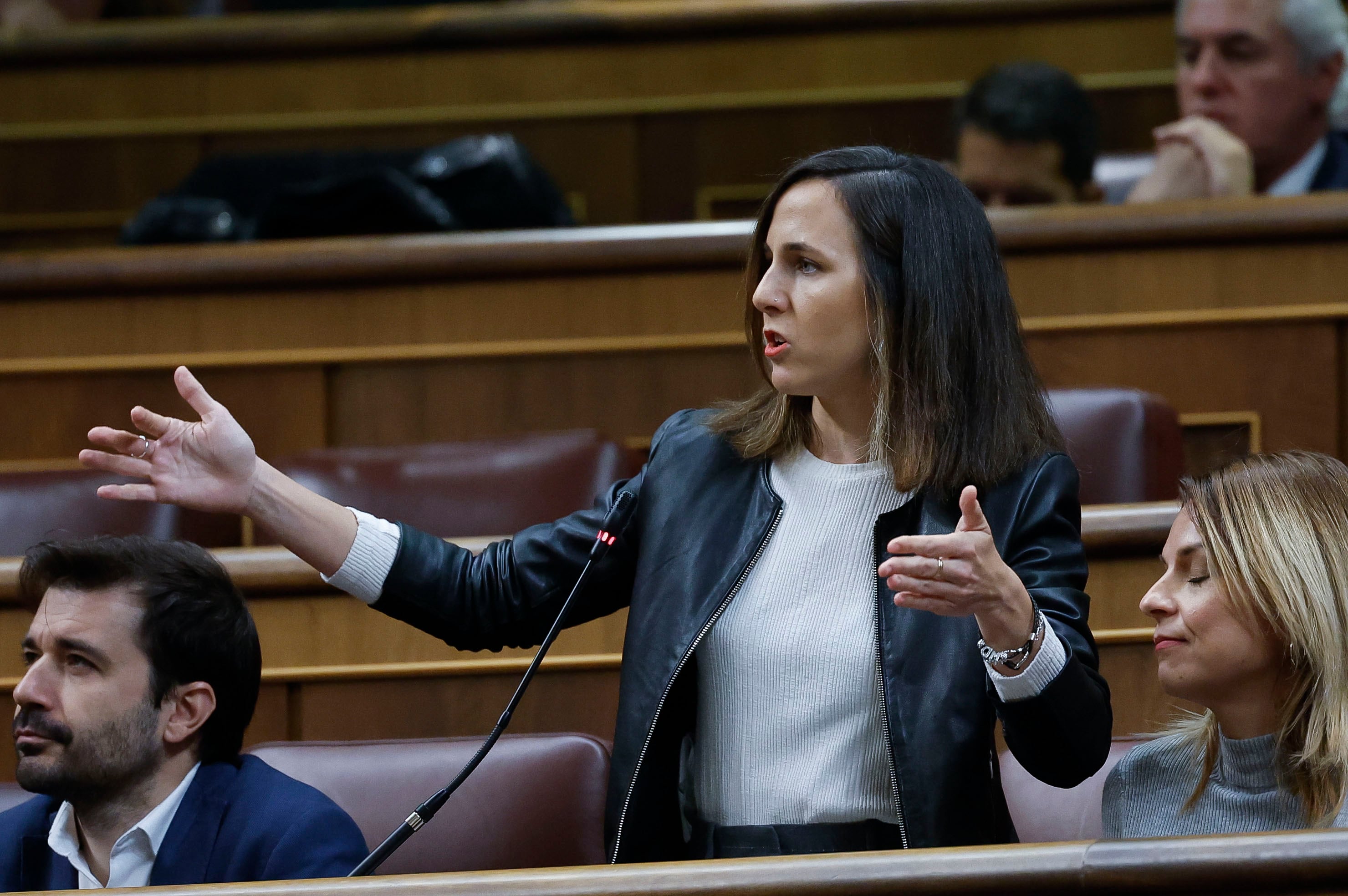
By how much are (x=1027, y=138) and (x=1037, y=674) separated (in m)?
0.77

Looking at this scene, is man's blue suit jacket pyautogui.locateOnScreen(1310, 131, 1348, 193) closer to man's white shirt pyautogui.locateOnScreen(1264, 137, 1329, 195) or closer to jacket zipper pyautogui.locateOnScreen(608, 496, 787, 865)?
man's white shirt pyautogui.locateOnScreen(1264, 137, 1329, 195)

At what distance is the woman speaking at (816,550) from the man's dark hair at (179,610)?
0.34 ft

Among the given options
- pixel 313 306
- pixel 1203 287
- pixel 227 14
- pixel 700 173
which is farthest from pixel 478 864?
pixel 227 14

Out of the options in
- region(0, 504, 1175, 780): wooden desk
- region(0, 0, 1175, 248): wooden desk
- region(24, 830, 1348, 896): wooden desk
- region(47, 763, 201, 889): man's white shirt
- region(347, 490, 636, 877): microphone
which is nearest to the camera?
region(24, 830, 1348, 896): wooden desk

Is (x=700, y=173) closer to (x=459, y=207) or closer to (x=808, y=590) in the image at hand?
(x=459, y=207)

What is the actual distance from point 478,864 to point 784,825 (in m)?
0.16

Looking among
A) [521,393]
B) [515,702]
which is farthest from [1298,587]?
[521,393]

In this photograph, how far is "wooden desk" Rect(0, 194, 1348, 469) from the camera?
3.54 feet

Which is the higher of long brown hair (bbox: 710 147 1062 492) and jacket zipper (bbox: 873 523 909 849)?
long brown hair (bbox: 710 147 1062 492)

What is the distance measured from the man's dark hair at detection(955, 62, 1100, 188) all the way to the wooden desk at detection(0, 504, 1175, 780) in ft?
1.63

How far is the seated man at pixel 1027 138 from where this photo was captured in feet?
4.07

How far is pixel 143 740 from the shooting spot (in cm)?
69

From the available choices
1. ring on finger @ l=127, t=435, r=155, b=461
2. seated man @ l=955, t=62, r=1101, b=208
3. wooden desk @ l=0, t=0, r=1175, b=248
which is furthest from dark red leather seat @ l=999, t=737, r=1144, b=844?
wooden desk @ l=0, t=0, r=1175, b=248

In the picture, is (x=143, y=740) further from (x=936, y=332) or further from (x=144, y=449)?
(x=936, y=332)
